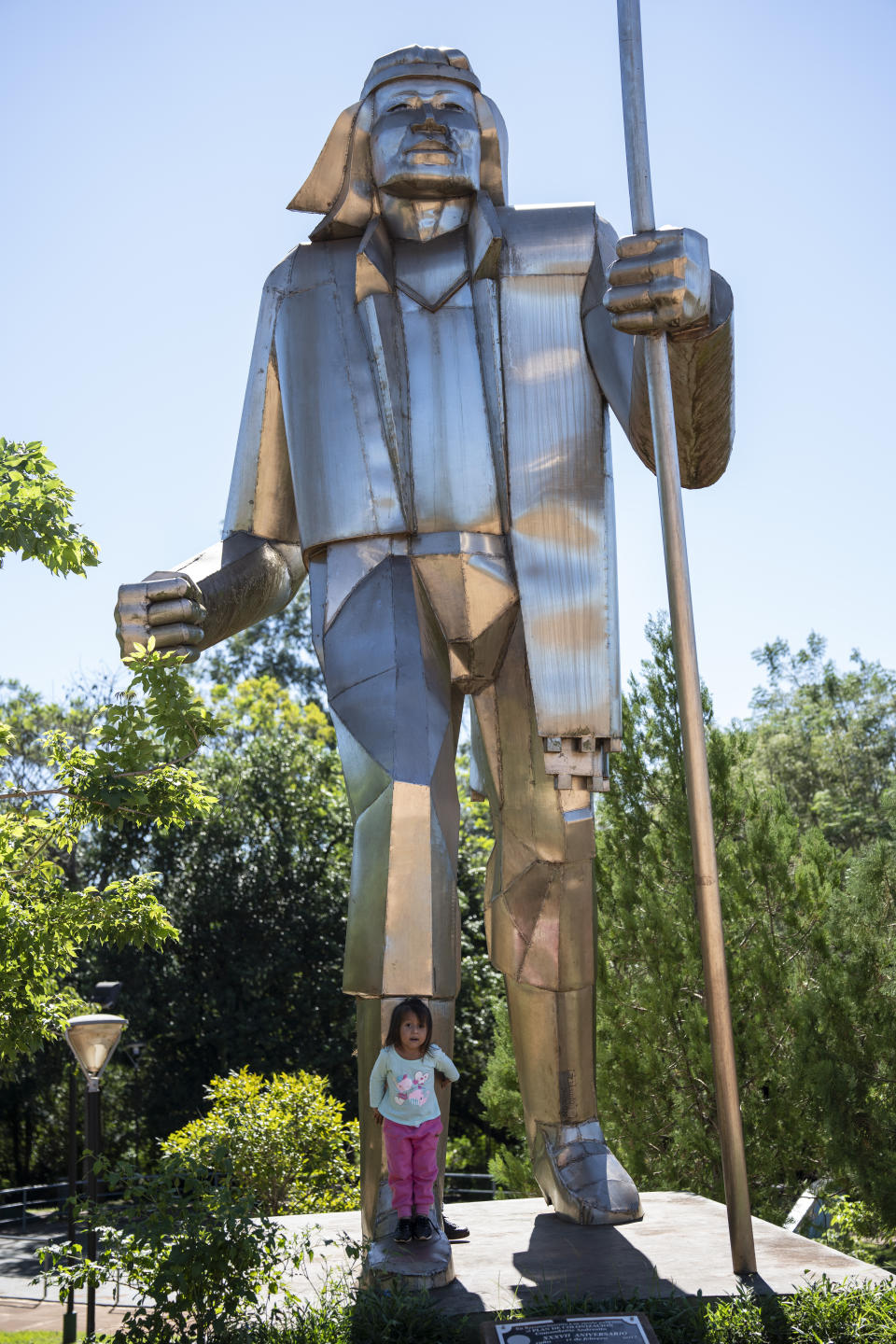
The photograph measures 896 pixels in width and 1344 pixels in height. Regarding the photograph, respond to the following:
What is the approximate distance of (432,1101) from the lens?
434 cm

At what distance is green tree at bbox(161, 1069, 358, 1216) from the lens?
8953 mm

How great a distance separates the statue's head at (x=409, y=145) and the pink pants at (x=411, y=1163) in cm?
348

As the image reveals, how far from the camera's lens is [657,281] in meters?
4.34

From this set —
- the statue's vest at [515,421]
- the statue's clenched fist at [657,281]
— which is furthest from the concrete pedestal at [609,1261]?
the statue's clenched fist at [657,281]

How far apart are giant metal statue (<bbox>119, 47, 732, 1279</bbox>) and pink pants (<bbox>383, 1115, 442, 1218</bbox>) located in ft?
3.00

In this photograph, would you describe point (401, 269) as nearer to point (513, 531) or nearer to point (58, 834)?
point (513, 531)

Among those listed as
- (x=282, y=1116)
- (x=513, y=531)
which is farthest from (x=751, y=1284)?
(x=282, y=1116)

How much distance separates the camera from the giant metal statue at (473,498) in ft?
16.2

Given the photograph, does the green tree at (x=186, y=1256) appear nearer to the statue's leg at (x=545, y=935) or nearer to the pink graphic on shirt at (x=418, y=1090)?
the pink graphic on shirt at (x=418, y=1090)

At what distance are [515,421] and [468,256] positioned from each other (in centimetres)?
75

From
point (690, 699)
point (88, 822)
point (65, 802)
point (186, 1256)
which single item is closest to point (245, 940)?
point (88, 822)

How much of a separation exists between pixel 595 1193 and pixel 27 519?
4.91 metres

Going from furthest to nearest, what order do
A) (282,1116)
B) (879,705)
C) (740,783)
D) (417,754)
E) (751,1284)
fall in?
(879,705) → (740,783) → (282,1116) → (417,754) → (751,1284)

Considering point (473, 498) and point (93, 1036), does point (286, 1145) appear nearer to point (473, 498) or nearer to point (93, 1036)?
point (93, 1036)
